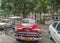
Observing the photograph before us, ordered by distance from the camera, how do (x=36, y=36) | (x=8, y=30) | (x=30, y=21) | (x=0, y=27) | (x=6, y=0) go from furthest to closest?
(x=6, y=0) < (x=0, y=27) < (x=8, y=30) < (x=30, y=21) < (x=36, y=36)

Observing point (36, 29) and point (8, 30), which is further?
point (8, 30)

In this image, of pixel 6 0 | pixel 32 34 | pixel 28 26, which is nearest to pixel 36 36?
pixel 32 34

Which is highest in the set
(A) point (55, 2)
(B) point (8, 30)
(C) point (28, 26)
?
(A) point (55, 2)

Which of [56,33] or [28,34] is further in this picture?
[28,34]

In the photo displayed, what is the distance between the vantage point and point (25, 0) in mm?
28484

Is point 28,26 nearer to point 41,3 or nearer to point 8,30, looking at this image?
point 8,30

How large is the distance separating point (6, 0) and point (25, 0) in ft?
17.6

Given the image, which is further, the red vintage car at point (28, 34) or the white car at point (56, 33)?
the red vintage car at point (28, 34)

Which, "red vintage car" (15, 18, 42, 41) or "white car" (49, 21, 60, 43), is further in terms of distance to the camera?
"red vintage car" (15, 18, 42, 41)

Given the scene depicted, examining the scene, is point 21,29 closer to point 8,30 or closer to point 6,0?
point 8,30

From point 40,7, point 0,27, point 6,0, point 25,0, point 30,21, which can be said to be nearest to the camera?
point 30,21

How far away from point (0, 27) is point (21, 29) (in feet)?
26.4

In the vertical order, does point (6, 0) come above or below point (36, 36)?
above

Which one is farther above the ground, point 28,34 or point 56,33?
point 56,33
